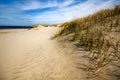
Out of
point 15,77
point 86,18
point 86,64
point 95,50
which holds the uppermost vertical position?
point 86,18

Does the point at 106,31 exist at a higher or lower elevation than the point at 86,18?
lower

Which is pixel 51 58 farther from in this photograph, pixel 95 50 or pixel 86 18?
pixel 86 18

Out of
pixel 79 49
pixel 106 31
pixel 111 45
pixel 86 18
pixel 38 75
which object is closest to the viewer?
pixel 38 75

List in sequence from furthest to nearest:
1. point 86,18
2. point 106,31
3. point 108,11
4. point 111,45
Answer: point 86,18 → point 108,11 → point 106,31 → point 111,45

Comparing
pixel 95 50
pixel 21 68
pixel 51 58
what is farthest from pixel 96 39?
pixel 21 68

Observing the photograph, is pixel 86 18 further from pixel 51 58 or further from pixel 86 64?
pixel 86 64

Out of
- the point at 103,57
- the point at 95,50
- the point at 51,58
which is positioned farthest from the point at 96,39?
the point at 51,58

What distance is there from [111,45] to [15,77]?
251cm

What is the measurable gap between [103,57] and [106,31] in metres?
1.50

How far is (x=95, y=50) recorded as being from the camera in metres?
3.42

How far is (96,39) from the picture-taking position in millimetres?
3885

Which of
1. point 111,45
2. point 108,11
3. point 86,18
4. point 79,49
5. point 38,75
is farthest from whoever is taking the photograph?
point 86,18

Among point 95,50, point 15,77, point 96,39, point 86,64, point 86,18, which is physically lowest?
point 15,77

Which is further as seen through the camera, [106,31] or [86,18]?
[86,18]
